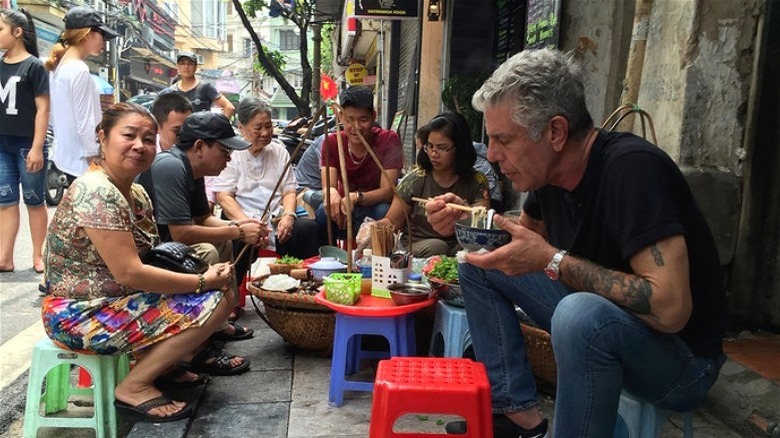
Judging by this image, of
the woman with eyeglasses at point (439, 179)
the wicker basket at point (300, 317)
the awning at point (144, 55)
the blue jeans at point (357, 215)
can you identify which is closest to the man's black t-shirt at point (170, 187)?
the wicker basket at point (300, 317)

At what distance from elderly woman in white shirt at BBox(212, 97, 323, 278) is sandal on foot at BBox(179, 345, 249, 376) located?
110cm

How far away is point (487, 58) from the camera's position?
7113mm

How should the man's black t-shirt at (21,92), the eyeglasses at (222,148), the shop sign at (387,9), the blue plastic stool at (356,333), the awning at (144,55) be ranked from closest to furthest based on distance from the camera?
the blue plastic stool at (356,333) < the eyeglasses at (222,148) < the man's black t-shirt at (21,92) < the shop sign at (387,9) < the awning at (144,55)

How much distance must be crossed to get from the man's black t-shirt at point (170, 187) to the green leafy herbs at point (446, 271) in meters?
1.31

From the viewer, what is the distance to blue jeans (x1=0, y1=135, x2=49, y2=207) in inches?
182

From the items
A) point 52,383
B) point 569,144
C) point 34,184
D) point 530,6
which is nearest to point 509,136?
point 569,144

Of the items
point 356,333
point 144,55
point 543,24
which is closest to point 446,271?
point 356,333

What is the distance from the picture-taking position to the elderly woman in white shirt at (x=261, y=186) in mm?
4113

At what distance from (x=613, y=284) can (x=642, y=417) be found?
0.51 metres

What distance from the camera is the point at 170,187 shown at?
118 inches

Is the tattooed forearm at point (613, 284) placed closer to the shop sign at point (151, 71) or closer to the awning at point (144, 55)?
the awning at point (144, 55)

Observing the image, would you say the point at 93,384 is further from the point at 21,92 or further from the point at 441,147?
the point at 21,92

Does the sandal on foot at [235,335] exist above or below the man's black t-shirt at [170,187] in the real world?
below

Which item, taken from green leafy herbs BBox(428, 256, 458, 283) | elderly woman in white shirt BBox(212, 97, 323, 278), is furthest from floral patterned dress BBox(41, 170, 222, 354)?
elderly woman in white shirt BBox(212, 97, 323, 278)
